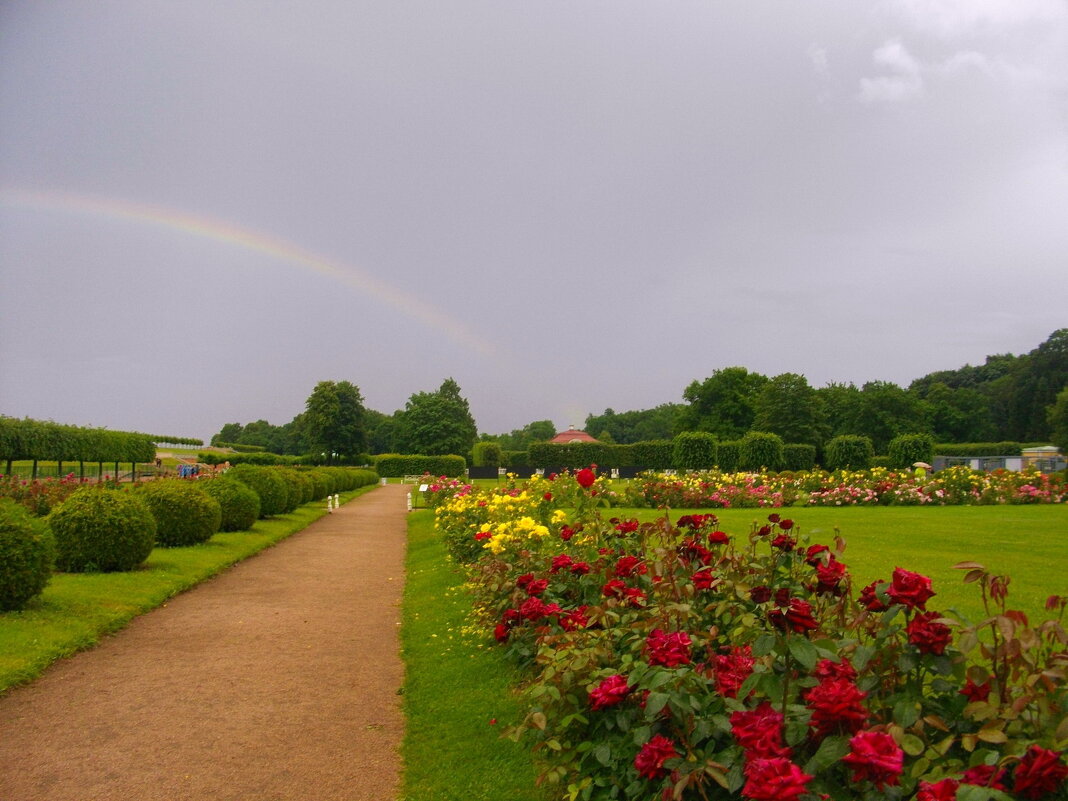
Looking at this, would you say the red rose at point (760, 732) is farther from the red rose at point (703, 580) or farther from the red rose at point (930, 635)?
the red rose at point (703, 580)

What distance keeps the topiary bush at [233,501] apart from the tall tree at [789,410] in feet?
153

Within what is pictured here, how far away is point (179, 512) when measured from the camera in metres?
13.4

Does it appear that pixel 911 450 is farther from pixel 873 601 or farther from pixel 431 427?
pixel 431 427

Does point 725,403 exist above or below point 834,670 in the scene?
above

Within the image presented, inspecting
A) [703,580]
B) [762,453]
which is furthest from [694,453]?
[703,580]

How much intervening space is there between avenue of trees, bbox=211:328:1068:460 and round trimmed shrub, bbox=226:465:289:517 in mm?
41726

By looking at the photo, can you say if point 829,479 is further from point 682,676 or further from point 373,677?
point 682,676

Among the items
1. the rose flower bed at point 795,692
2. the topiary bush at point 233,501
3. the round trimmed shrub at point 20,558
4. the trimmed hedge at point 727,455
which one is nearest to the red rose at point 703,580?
the rose flower bed at point 795,692

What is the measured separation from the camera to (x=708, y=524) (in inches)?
173

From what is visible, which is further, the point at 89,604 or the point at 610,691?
the point at 89,604

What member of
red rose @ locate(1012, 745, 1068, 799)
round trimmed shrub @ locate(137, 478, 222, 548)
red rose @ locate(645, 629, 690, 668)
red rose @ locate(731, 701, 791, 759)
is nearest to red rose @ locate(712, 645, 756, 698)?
red rose @ locate(645, 629, 690, 668)

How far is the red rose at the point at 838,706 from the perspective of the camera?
219 cm

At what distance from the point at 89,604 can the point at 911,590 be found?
28.2ft

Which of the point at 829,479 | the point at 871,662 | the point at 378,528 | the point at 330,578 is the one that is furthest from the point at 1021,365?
the point at 871,662
